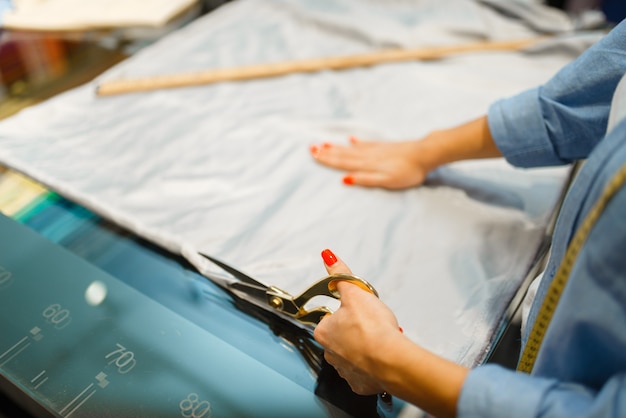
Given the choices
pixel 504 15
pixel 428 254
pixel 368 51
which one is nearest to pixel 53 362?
pixel 428 254

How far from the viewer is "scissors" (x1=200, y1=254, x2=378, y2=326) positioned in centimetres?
46

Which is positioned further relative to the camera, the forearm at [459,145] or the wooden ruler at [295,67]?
the wooden ruler at [295,67]

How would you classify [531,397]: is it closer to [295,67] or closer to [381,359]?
[381,359]

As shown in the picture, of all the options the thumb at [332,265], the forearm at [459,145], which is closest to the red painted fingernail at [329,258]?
the thumb at [332,265]

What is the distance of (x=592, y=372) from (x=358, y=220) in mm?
340

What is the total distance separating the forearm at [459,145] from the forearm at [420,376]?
0.33 m

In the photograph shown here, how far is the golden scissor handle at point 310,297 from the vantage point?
452mm

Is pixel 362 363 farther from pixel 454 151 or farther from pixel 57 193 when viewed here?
pixel 57 193

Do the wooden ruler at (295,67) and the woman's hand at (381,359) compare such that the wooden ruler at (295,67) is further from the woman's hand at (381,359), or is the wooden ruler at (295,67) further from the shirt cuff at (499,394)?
the shirt cuff at (499,394)

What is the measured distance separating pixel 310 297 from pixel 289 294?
33mm

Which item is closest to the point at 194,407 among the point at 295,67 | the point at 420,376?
the point at 420,376

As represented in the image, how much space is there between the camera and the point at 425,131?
785 millimetres

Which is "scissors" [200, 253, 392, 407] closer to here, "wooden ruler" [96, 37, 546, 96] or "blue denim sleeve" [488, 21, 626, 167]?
"blue denim sleeve" [488, 21, 626, 167]

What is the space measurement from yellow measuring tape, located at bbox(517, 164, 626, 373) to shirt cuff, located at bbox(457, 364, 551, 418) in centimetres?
5
